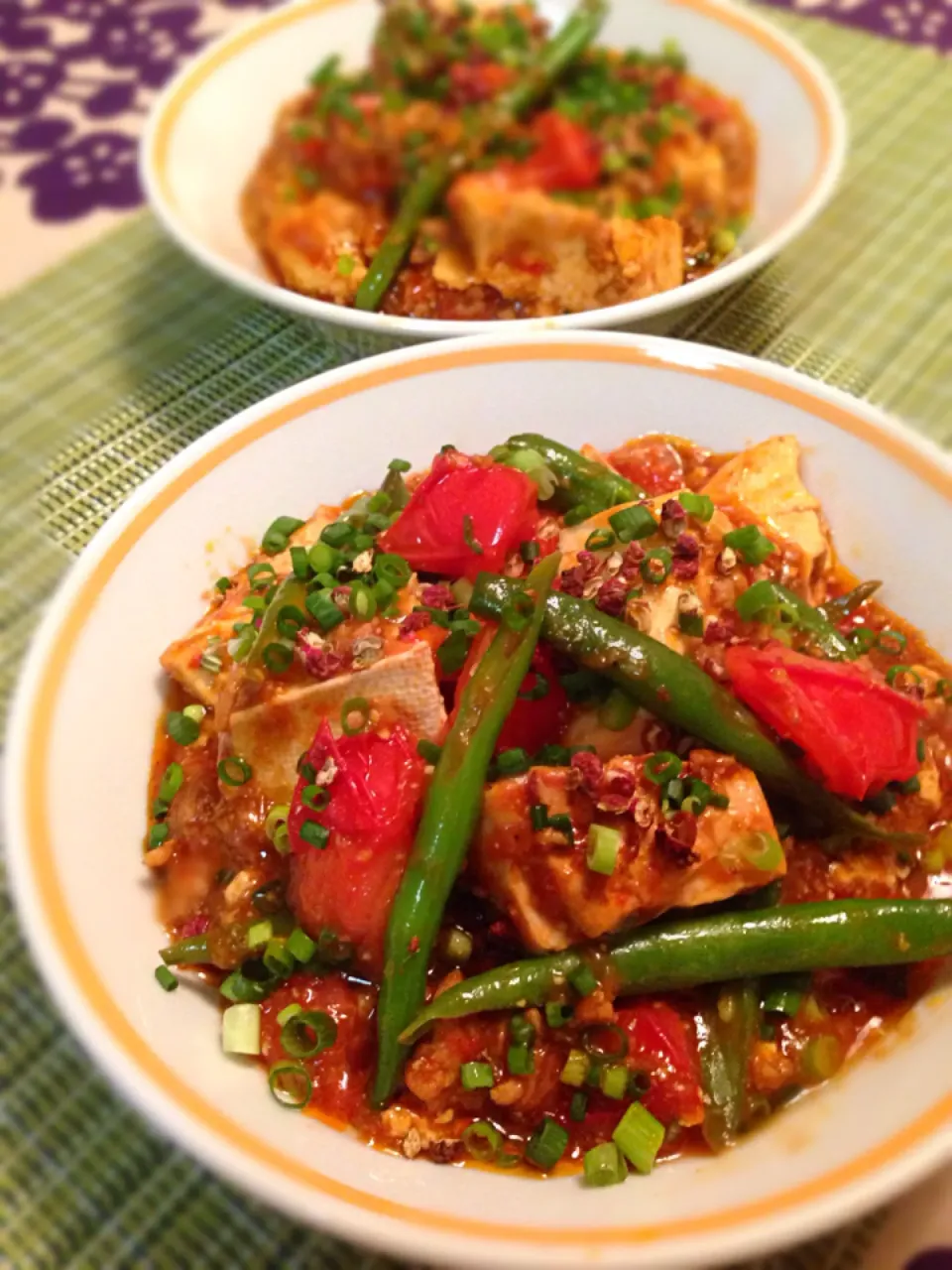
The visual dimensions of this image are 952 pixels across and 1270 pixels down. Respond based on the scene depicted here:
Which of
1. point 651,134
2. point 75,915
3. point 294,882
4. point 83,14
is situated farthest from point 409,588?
point 83,14

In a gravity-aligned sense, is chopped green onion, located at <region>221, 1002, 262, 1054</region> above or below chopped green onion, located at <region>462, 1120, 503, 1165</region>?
below

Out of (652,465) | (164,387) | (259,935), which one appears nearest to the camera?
(259,935)

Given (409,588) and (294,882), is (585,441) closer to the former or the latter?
(409,588)

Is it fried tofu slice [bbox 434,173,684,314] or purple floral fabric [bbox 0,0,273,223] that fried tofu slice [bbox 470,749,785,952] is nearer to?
fried tofu slice [bbox 434,173,684,314]

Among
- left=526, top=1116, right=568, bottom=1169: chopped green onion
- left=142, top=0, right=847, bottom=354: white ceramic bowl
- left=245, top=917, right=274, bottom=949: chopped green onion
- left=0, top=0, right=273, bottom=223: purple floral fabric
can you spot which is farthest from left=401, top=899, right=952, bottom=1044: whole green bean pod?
left=0, top=0, right=273, bottom=223: purple floral fabric

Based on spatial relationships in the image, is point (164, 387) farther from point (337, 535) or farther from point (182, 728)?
point (182, 728)

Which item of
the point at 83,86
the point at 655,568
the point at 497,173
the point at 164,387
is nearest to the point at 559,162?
the point at 497,173
